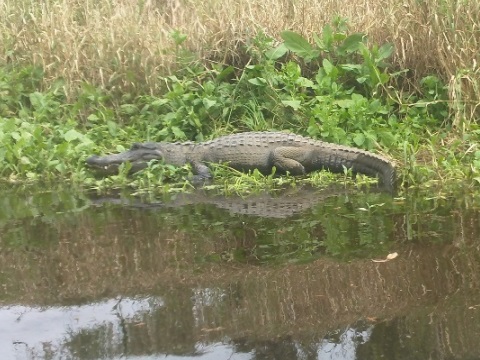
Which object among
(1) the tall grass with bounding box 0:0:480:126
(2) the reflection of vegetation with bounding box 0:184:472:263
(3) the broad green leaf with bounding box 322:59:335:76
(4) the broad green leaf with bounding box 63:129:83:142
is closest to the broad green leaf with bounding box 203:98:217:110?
→ (1) the tall grass with bounding box 0:0:480:126

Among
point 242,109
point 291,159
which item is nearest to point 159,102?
point 242,109

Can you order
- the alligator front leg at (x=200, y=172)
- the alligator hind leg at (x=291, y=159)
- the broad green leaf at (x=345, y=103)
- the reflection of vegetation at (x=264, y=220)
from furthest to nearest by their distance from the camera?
the broad green leaf at (x=345, y=103), the alligator front leg at (x=200, y=172), the alligator hind leg at (x=291, y=159), the reflection of vegetation at (x=264, y=220)

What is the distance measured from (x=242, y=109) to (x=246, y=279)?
3.88 m

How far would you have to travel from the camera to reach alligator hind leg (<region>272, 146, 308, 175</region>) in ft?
22.3

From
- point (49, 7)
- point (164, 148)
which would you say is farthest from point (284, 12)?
point (49, 7)

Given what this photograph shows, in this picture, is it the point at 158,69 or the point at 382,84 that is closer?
the point at 382,84

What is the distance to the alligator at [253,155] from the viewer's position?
6.66 metres

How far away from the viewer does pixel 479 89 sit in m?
6.88

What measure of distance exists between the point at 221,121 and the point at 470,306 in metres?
4.63

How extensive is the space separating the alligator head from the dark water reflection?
3.60 ft

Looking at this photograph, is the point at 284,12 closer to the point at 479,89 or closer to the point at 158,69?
the point at 158,69

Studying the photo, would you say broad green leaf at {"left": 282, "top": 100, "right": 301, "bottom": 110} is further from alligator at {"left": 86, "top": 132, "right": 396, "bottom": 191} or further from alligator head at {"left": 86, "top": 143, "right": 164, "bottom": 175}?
alligator head at {"left": 86, "top": 143, "right": 164, "bottom": 175}

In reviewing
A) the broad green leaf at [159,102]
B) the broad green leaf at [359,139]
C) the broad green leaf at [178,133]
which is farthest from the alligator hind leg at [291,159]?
the broad green leaf at [159,102]

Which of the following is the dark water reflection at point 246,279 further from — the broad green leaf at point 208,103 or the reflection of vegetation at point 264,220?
the broad green leaf at point 208,103
